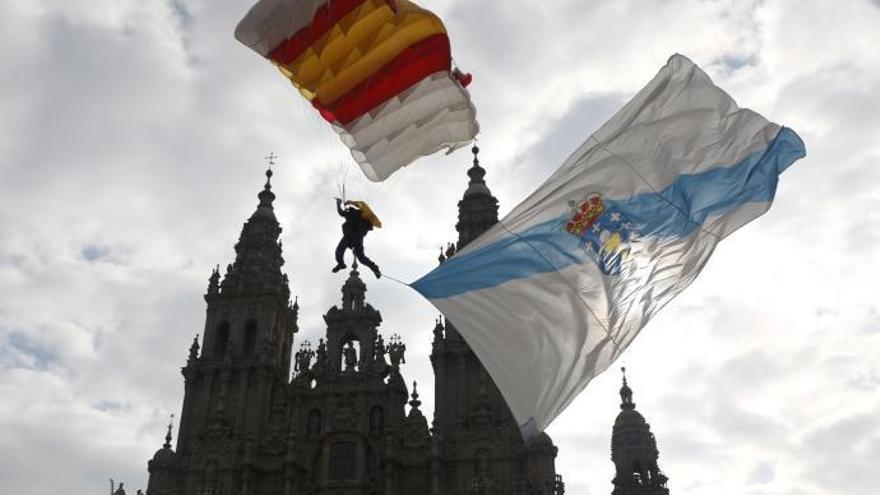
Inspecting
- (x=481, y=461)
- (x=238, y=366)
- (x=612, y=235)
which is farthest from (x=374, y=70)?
(x=238, y=366)

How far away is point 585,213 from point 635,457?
42.1m

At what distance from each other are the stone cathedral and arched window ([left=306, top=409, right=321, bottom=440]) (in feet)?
0.20

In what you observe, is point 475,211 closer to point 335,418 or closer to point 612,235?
point 335,418

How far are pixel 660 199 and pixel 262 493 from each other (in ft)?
128

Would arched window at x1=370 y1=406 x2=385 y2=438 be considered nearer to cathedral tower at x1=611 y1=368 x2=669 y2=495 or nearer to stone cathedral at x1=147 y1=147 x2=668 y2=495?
stone cathedral at x1=147 y1=147 x2=668 y2=495

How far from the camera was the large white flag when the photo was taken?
12172 mm

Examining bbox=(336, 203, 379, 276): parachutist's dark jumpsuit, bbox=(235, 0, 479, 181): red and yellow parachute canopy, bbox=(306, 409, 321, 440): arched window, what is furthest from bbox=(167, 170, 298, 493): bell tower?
bbox=(235, 0, 479, 181): red and yellow parachute canopy

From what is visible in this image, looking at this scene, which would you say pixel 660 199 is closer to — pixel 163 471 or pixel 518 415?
pixel 518 415

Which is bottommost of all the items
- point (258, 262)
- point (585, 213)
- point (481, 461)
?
point (585, 213)

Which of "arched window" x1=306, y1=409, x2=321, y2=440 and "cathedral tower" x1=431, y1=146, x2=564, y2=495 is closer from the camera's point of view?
"cathedral tower" x1=431, y1=146, x2=564, y2=495

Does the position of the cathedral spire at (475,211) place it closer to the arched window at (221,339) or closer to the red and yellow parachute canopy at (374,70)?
the arched window at (221,339)

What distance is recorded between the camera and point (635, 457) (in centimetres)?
5194

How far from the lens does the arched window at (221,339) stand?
5256 centimetres

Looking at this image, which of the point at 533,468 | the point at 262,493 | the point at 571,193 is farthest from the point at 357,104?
the point at 262,493
